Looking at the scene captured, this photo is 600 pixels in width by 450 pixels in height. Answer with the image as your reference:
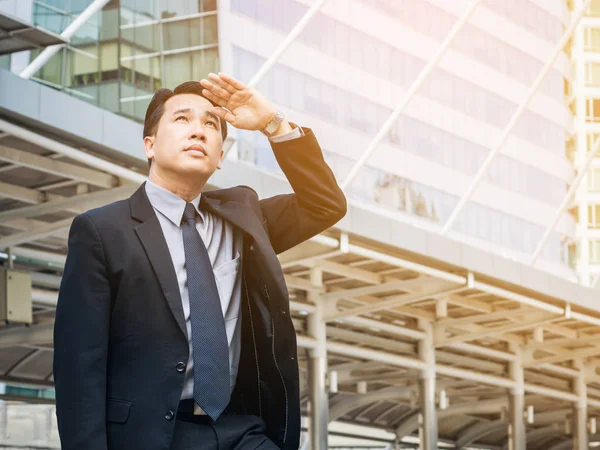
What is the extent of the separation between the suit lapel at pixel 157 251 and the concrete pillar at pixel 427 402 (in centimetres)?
2557

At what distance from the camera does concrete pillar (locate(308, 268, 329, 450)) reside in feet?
81.6

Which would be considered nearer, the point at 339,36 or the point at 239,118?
Result: the point at 239,118

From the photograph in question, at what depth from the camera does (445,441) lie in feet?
173

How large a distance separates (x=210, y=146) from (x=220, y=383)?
66 cm

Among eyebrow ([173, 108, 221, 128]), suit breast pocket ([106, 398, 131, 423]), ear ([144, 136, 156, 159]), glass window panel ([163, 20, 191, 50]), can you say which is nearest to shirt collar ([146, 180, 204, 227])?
ear ([144, 136, 156, 159])

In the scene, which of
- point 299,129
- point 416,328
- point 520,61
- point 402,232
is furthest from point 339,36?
point 299,129

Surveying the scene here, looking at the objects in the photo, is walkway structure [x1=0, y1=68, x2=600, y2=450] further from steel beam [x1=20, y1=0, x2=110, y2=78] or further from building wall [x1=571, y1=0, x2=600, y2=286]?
building wall [x1=571, y1=0, x2=600, y2=286]

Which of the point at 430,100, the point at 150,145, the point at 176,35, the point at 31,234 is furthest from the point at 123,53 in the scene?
the point at 430,100

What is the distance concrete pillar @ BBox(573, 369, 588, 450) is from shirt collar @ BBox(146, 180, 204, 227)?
3353 centimetres

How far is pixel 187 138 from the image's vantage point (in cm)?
341

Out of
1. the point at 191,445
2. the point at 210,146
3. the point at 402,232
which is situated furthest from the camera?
the point at 402,232

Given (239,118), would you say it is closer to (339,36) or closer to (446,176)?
(339,36)

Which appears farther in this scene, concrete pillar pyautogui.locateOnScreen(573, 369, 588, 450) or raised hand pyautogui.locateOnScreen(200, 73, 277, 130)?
concrete pillar pyautogui.locateOnScreen(573, 369, 588, 450)

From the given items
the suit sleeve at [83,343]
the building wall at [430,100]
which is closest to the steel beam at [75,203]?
the suit sleeve at [83,343]
